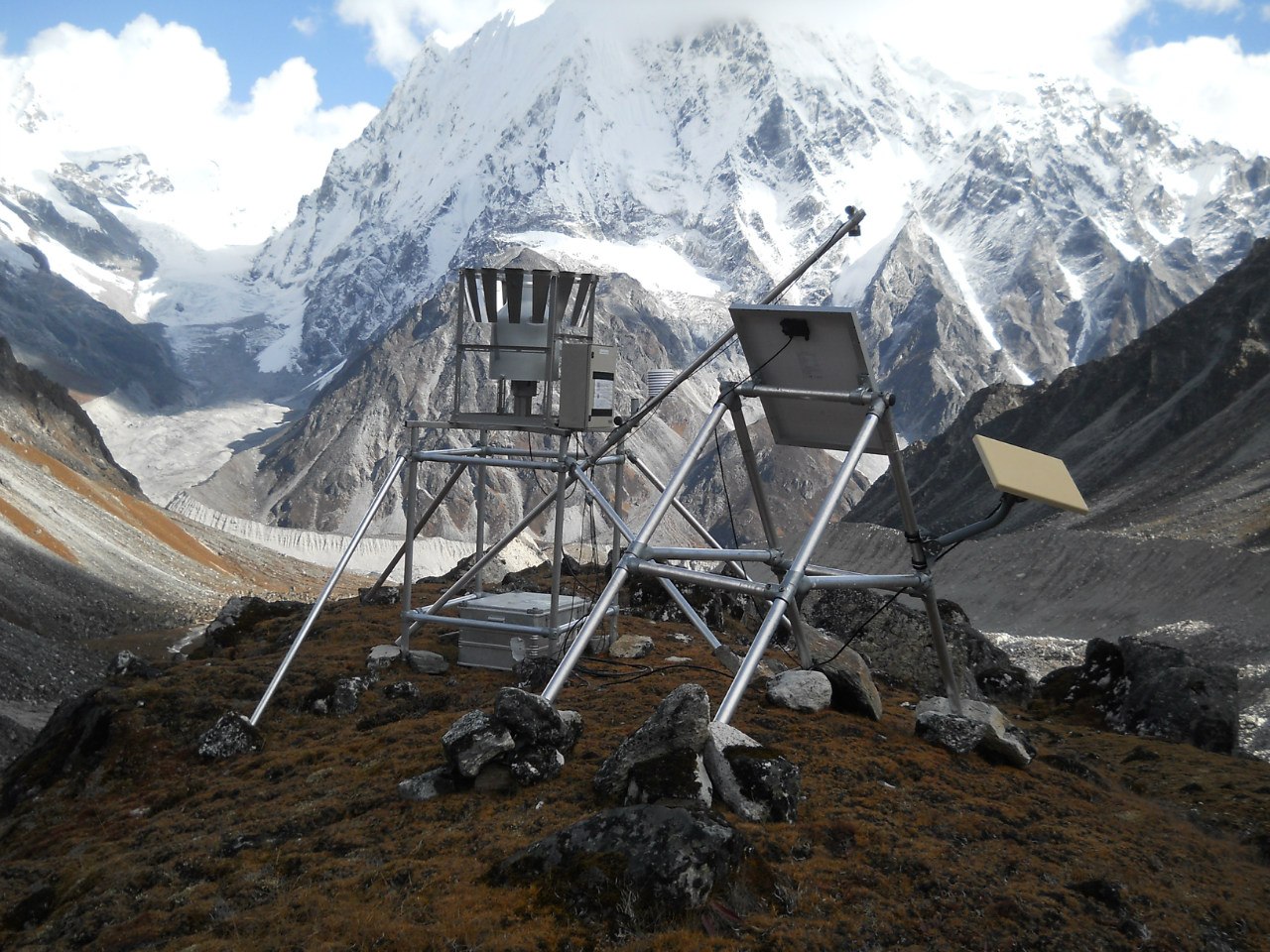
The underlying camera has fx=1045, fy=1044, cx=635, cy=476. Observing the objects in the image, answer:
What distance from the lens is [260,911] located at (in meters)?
9.12

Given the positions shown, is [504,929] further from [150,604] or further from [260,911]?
[150,604]

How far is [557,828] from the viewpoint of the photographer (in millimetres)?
10000

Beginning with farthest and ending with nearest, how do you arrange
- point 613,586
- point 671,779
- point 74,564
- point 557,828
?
point 74,564, point 613,586, point 557,828, point 671,779

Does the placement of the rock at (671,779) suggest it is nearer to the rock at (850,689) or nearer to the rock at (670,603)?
the rock at (850,689)

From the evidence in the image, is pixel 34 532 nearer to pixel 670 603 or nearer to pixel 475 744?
pixel 670 603

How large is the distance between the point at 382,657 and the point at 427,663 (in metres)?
0.91

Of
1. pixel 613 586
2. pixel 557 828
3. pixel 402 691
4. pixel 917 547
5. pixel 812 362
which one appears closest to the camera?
pixel 557 828

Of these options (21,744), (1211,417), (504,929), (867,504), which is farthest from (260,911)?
(867,504)

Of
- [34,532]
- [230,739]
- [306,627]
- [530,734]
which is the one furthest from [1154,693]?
[34,532]

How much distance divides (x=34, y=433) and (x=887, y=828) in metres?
101

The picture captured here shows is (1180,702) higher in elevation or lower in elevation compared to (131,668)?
higher

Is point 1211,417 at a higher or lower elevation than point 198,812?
higher

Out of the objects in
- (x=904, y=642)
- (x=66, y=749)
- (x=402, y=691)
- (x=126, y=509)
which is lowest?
(x=66, y=749)

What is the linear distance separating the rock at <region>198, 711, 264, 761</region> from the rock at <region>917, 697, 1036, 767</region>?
31.3 ft
